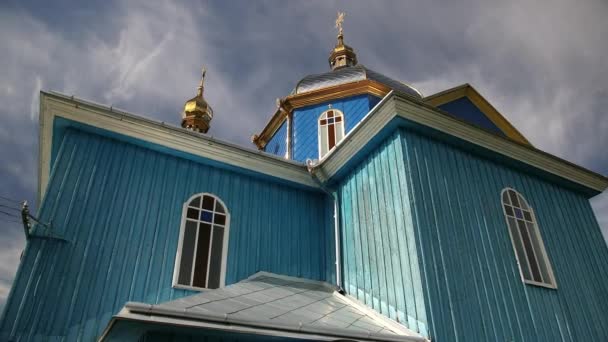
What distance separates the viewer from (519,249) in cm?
743

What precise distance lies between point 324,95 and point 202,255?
5.95 metres

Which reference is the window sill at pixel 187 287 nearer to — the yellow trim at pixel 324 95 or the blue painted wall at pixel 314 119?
the blue painted wall at pixel 314 119

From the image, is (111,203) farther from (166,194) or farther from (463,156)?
(463,156)

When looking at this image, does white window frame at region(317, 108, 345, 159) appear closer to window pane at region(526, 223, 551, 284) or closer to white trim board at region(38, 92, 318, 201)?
white trim board at region(38, 92, 318, 201)

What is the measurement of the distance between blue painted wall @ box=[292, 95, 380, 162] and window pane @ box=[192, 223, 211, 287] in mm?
4204

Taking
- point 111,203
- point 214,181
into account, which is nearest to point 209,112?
point 214,181

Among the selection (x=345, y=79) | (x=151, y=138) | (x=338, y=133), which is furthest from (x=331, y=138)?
(x=151, y=138)

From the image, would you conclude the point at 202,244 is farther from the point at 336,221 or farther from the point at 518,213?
the point at 518,213

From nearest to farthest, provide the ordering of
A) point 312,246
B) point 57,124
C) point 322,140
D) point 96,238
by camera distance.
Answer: point 96,238 < point 57,124 < point 312,246 < point 322,140

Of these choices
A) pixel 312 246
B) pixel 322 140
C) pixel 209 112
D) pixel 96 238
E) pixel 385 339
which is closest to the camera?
pixel 385 339

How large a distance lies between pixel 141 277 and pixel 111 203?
4.06ft

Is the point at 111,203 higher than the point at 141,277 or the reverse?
higher

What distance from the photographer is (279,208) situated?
26.9ft

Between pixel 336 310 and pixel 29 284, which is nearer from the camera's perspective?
pixel 29 284
